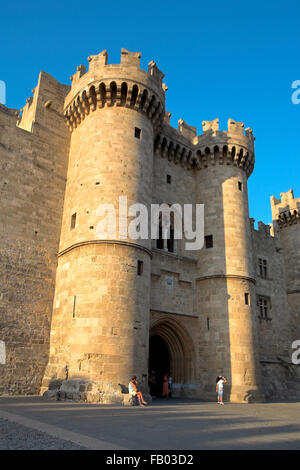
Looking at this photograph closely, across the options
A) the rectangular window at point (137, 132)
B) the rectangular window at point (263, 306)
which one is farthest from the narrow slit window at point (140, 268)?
the rectangular window at point (263, 306)

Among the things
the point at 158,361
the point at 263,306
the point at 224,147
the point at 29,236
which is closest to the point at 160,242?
the point at 29,236

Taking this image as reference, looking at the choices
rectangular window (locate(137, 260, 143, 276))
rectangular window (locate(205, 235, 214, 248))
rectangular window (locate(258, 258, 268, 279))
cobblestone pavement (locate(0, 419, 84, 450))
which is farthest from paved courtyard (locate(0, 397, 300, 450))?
rectangular window (locate(258, 258, 268, 279))

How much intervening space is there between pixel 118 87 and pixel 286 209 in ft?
56.5

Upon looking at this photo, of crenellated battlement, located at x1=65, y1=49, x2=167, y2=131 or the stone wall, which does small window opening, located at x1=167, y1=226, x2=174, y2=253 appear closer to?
the stone wall

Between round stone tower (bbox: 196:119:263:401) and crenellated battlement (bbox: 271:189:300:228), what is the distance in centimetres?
763

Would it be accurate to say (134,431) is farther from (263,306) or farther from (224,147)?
(263,306)

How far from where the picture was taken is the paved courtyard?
557 cm

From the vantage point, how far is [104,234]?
1452 centimetres

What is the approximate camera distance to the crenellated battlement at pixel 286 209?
27.8m

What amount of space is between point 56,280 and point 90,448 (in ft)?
37.7

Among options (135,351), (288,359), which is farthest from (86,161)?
(288,359)

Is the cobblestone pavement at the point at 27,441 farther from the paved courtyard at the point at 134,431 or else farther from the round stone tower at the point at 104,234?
the round stone tower at the point at 104,234

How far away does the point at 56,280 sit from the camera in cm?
1608

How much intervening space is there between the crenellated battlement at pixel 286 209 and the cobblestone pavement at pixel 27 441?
2519 cm
